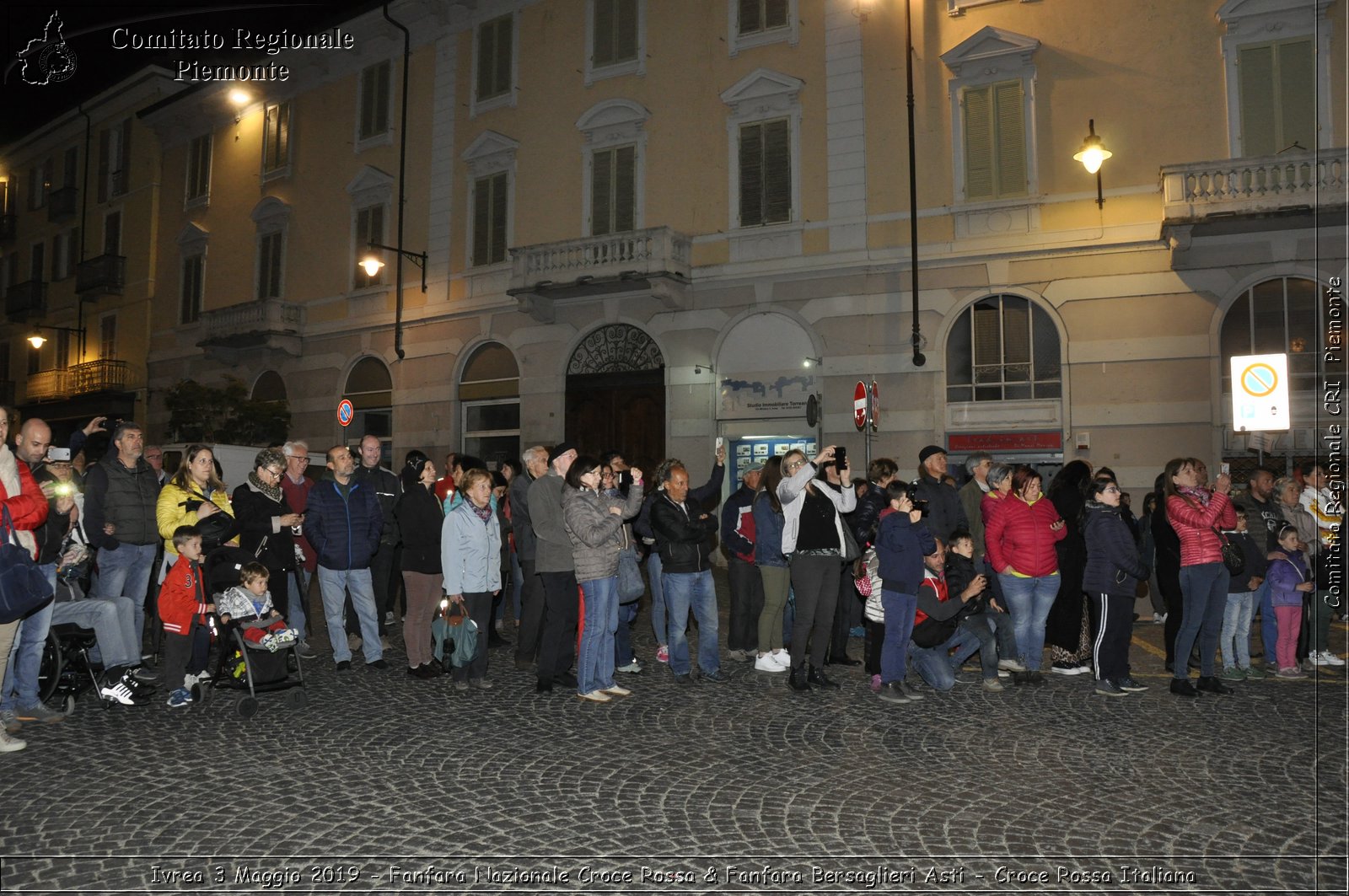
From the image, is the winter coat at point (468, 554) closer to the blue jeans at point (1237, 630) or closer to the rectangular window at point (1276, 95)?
the blue jeans at point (1237, 630)

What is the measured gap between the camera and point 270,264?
85.8ft

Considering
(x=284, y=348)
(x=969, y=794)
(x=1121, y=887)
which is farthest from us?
(x=284, y=348)

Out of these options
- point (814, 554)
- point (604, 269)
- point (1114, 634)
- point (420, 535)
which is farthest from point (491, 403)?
point (1114, 634)

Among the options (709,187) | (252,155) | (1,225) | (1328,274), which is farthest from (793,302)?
(1,225)

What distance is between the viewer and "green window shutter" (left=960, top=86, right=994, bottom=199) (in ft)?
55.0

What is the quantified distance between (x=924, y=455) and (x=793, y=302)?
32.3 feet

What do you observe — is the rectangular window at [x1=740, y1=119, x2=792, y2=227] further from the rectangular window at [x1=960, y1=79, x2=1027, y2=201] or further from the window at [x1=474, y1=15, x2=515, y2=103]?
the window at [x1=474, y1=15, x2=515, y2=103]

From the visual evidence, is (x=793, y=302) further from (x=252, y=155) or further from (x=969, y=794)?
(x=252, y=155)


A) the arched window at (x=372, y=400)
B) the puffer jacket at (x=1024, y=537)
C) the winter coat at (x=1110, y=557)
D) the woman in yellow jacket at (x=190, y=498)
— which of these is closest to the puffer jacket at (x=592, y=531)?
the woman in yellow jacket at (x=190, y=498)

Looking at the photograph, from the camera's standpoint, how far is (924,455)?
Result: 348 inches

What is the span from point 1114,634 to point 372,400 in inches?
798

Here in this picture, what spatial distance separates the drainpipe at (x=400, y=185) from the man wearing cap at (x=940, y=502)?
17.3 meters

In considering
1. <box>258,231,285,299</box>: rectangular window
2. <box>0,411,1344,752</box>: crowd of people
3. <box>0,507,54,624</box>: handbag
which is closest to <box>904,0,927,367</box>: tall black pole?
<box>0,411,1344,752</box>: crowd of people

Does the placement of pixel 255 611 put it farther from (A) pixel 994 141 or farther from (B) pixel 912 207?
(A) pixel 994 141
